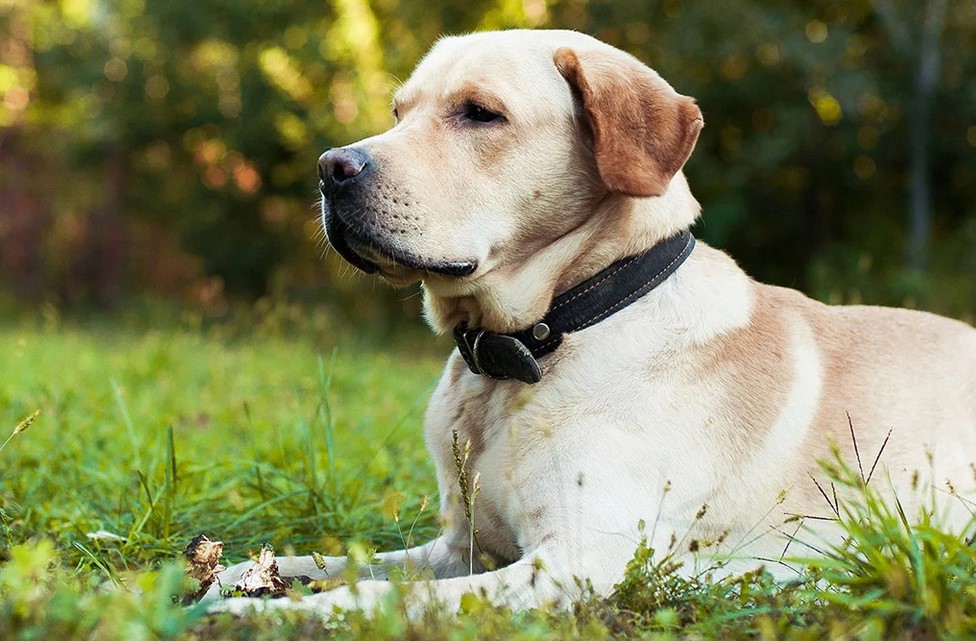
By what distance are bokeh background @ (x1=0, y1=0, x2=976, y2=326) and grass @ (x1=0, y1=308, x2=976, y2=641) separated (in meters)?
6.40

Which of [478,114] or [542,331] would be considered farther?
[478,114]

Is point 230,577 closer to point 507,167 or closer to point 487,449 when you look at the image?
point 487,449

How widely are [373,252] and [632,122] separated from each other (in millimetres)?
796

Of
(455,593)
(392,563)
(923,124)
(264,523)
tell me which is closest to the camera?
(455,593)

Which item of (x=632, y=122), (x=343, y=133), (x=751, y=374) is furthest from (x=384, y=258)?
(x=343, y=133)

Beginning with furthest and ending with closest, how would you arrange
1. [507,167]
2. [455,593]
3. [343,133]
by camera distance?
1. [343,133]
2. [507,167]
3. [455,593]

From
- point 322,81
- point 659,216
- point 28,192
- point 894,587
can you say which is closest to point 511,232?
point 659,216

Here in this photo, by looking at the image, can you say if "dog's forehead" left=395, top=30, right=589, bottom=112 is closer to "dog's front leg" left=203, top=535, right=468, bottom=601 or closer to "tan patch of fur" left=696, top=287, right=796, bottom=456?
"tan patch of fur" left=696, top=287, right=796, bottom=456

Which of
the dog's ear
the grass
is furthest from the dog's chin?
the grass

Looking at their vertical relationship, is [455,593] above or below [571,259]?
below

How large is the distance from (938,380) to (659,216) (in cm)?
115

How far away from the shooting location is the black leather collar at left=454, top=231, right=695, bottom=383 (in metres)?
3.03

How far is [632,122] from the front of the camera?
300 cm

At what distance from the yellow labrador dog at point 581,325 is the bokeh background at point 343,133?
8.27 meters
